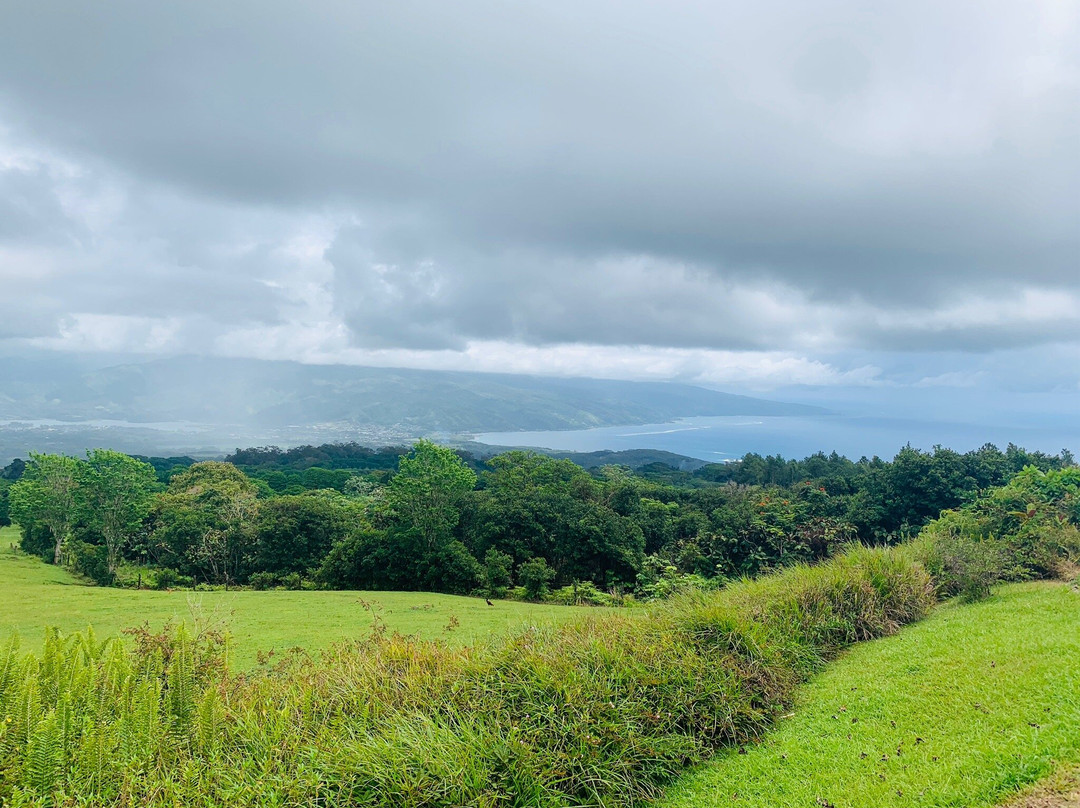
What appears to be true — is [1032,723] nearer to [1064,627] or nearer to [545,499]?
[1064,627]

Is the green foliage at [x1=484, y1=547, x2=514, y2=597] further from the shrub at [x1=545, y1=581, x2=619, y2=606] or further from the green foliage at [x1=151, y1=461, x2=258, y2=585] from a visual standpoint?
the green foliage at [x1=151, y1=461, x2=258, y2=585]

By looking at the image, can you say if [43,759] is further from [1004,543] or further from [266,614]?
[1004,543]

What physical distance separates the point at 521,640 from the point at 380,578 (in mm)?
18934

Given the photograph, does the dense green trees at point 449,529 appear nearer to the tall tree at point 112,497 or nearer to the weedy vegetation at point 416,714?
the tall tree at point 112,497

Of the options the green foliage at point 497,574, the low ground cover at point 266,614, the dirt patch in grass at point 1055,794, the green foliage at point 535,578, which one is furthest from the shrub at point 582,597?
the dirt patch in grass at point 1055,794

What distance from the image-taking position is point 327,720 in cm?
523

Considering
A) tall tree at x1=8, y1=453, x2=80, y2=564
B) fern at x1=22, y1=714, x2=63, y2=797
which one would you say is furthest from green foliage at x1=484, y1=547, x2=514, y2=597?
tall tree at x1=8, y1=453, x2=80, y2=564

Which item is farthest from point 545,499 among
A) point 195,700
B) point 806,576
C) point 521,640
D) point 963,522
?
point 195,700

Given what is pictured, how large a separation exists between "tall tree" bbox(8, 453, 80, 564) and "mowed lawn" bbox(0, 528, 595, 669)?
11.0m

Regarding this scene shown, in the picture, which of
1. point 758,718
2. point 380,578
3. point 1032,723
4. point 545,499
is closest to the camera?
point 1032,723

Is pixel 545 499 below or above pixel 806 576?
below

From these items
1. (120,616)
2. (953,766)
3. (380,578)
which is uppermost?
(953,766)

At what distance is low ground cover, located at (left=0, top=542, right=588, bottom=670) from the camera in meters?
10.6

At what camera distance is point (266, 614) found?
13.2m
